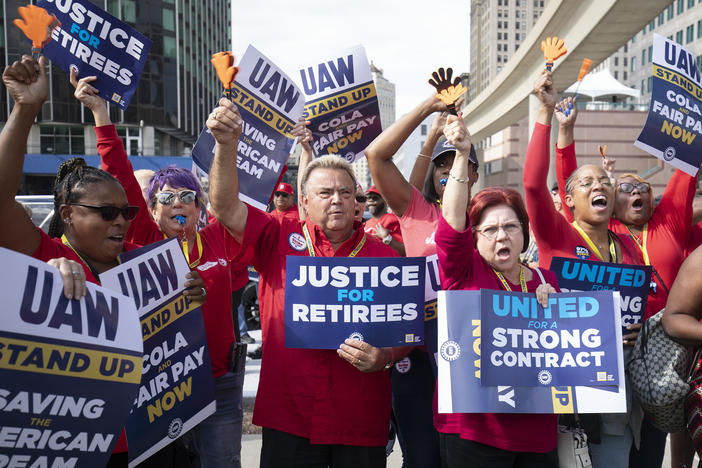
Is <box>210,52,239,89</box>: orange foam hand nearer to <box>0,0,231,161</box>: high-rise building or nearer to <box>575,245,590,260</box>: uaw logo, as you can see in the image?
<box>575,245,590,260</box>: uaw logo

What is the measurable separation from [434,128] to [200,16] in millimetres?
54667

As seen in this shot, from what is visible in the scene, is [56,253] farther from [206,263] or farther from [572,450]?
[572,450]

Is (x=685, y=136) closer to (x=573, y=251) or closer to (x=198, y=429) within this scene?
(x=573, y=251)

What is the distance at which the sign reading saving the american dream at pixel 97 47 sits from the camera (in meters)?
3.54

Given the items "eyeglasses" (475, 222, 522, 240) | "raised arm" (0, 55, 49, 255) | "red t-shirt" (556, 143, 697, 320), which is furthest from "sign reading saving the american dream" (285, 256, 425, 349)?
"red t-shirt" (556, 143, 697, 320)

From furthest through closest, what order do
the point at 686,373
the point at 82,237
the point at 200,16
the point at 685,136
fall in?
the point at 200,16
the point at 685,136
the point at 686,373
the point at 82,237

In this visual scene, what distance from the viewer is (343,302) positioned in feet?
9.04

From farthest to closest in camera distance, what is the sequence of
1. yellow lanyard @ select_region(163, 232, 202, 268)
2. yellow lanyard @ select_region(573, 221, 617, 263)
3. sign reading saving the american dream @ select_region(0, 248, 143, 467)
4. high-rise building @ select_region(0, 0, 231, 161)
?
high-rise building @ select_region(0, 0, 231, 161) → yellow lanyard @ select_region(573, 221, 617, 263) → yellow lanyard @ select_region(163, 232, 202, 268) → sign reading saving the american dream @ select_region(0, 248, 143, 467)

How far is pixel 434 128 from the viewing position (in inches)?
142

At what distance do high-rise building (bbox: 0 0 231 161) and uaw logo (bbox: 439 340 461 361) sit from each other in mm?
36077

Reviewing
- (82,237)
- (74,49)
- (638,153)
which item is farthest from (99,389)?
(638,153)

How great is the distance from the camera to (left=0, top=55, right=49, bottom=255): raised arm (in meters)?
2.10

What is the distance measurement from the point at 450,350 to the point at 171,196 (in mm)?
1825

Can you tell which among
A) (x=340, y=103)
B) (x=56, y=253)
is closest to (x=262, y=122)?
(x=340, y=103)
